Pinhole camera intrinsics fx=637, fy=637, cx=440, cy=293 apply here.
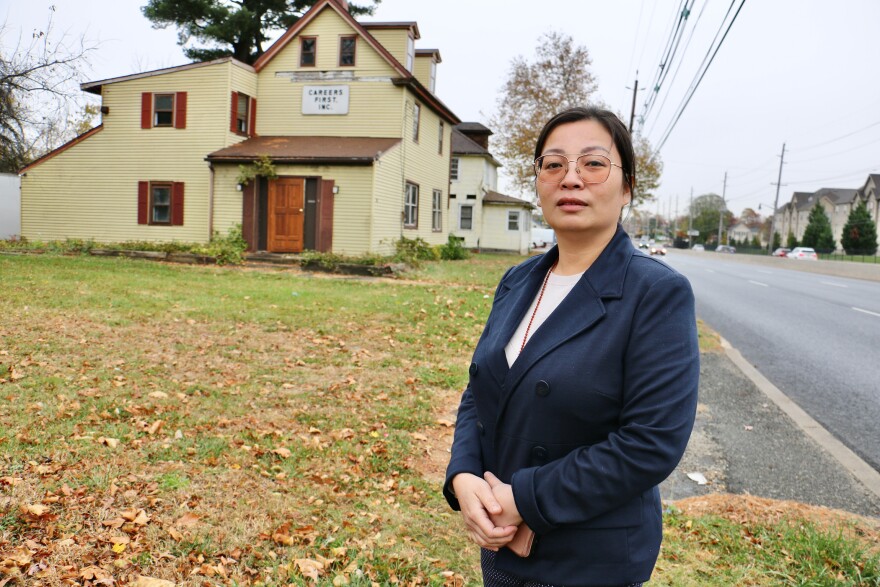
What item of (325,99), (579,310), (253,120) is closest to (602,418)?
(579,310)

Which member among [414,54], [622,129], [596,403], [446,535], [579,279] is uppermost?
[414,54]

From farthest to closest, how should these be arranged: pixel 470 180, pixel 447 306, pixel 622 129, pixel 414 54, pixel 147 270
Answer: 1. pixel 470 180
2. pixel 414 54
3. pixel 147 270
4. pixel 447 306
5. pixel 622 129

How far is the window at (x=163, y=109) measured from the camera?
22344 mm

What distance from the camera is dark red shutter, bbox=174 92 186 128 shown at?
22.1m

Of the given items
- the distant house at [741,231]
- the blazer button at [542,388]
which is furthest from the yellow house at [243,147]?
the distant house at [741,231]

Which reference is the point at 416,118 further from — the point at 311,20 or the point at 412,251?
the point at 412,251

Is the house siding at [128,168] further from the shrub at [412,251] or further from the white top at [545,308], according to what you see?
the white top at [545,308]

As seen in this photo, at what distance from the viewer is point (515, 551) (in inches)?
69.9

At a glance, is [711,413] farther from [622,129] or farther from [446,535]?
[622,129]

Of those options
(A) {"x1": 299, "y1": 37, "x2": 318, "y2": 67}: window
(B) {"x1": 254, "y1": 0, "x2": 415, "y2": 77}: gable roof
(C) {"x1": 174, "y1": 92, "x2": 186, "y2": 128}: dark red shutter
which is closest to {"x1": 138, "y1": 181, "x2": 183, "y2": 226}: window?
(C) {"x1": 174, "y1": 92, "x2": 186, "y2": 128}: dark red shutter

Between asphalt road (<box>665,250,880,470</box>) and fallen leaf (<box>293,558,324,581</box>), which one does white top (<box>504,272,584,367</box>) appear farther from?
asphalt road (<box>665,250,880,470</box>)

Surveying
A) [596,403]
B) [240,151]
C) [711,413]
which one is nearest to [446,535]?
[596,403]

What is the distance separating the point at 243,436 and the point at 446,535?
2.12m

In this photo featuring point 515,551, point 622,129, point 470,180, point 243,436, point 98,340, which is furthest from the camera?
point 470,180
